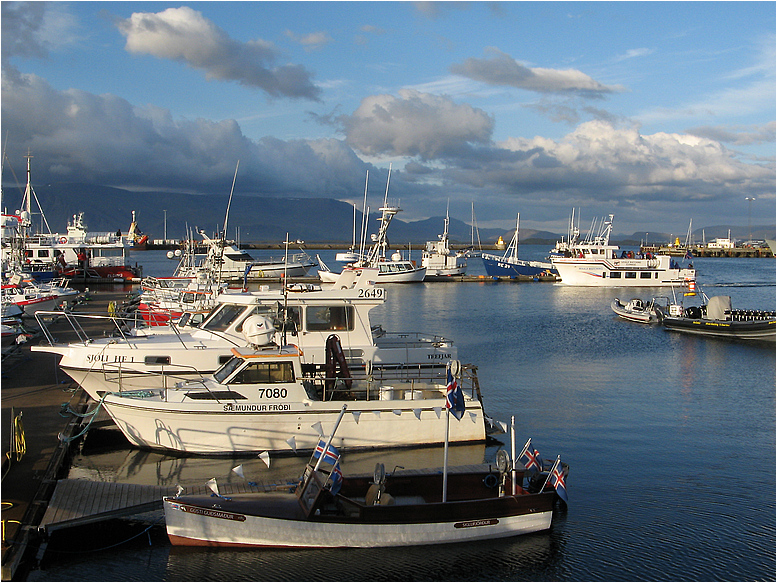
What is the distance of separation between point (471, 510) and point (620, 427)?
8.85 m

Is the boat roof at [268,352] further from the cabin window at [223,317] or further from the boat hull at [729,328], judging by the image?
the boat hull at [729,328]

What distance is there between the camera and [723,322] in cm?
3484

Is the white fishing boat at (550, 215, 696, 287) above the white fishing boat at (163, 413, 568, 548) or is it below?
above

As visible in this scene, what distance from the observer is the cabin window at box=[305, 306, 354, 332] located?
1716 cm

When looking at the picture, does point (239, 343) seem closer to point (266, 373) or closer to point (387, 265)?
point (266, 373)

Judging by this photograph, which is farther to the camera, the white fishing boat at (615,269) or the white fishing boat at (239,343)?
the white fishing boat at (615,269)

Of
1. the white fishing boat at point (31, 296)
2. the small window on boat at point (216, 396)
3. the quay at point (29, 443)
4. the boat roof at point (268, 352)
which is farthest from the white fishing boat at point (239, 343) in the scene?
the white fishing boat at point (31, 296)

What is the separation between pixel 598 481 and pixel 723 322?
2502 centimetres

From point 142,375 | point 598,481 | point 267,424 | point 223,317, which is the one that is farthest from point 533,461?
point 142,375

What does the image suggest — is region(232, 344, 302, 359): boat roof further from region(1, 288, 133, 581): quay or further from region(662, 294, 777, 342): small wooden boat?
region(662, 294, 777, 342): small wooden boat

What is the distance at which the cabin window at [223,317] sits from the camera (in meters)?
17.3

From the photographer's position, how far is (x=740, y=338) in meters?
34.5

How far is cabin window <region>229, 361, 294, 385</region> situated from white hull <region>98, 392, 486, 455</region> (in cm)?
47

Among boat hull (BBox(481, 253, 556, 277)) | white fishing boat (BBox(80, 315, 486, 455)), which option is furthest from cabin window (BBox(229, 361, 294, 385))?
boat hull (BBox(481, 253, 556, 277))
